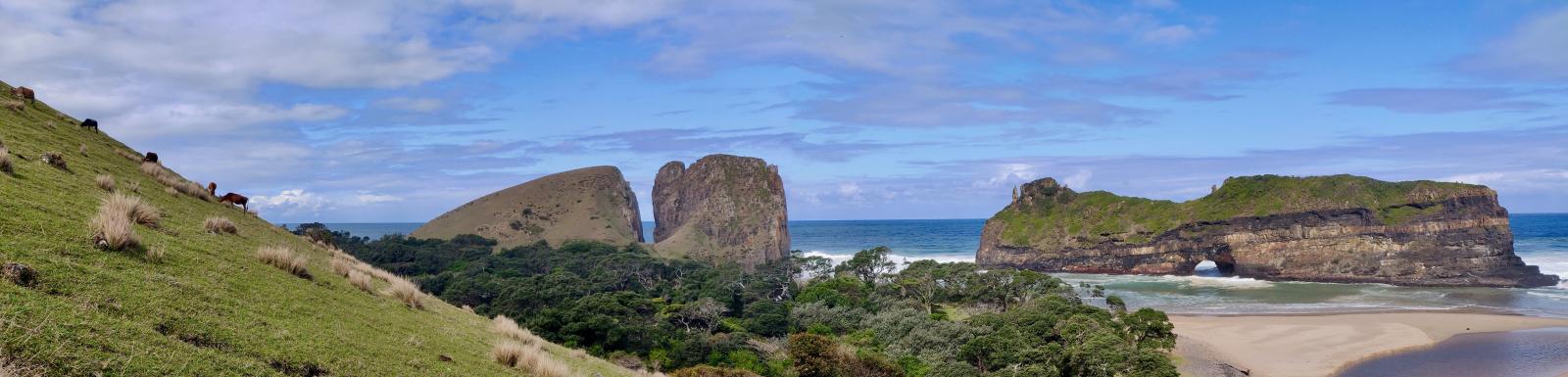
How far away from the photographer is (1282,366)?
39.4 metres

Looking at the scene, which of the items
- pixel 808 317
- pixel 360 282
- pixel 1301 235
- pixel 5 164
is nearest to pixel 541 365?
pixel 360 282

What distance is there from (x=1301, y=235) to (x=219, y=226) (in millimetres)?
97318

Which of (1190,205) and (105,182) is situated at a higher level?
(1190,205)

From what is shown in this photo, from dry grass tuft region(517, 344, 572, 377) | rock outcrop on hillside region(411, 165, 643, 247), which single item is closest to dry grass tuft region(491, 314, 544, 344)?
dry grass tuft region(517, 344, 572, 377)

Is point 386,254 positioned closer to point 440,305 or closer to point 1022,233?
point 440,305

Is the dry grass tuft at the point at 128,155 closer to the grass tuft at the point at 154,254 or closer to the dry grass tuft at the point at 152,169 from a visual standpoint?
the dry grass tuft at the point at 152,169

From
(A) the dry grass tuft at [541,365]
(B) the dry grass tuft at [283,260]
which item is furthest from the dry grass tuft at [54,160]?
(A) the dry grass tuft at [541,365]

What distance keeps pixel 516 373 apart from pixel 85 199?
606 centimetres

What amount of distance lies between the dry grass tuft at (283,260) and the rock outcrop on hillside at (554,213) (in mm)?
86635

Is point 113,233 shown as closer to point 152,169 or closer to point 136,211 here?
point 136,211

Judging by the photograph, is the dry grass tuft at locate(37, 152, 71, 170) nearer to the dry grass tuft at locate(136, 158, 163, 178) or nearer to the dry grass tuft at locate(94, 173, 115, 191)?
the dry grass tuft at locate(94, 173, 115, 191)

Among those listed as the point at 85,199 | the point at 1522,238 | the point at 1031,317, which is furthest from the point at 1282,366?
the point at 1522,238

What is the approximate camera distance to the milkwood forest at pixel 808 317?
2880 cm

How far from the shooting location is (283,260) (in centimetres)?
1002
